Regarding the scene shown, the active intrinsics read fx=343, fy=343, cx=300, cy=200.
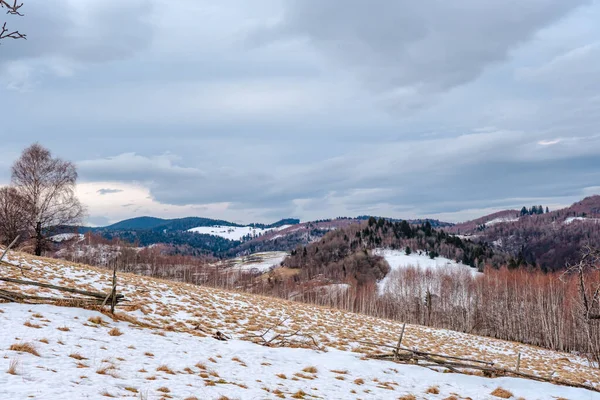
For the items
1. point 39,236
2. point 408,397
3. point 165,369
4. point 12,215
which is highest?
point 12,215

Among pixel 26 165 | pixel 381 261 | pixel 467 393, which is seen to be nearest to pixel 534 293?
pixel 467 393

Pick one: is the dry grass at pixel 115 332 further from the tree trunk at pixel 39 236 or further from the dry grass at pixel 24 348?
the tree trunk at pixel 39 236

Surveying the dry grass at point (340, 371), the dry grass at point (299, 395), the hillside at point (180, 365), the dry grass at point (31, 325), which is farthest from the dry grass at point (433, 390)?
the dry grass at point (31, 325)

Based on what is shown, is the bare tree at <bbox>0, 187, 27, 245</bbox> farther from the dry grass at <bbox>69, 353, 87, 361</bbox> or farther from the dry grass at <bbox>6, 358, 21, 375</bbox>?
the dry grass at <bbox>6, 358, 21, 375</bbox>

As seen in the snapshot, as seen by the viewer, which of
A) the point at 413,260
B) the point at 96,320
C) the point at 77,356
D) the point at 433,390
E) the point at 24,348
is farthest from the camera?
the point at 413,260

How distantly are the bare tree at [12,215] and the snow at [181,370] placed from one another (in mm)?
Answer: 23631

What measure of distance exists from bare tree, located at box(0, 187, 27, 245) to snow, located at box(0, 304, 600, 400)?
77.5ft

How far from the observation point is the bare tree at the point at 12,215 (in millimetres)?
30406

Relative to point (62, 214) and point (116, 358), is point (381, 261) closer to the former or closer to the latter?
point (62, 214)

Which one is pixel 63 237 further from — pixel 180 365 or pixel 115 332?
pixel 180 365

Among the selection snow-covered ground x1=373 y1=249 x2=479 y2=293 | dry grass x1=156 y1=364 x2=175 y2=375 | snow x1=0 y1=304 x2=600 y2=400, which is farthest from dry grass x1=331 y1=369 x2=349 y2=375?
snow-covered ground x1=373 y1=249 x2=479 y2=293

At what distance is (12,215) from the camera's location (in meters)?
30.9

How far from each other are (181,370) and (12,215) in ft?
102

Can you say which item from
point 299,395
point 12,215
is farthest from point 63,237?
point 299,395
